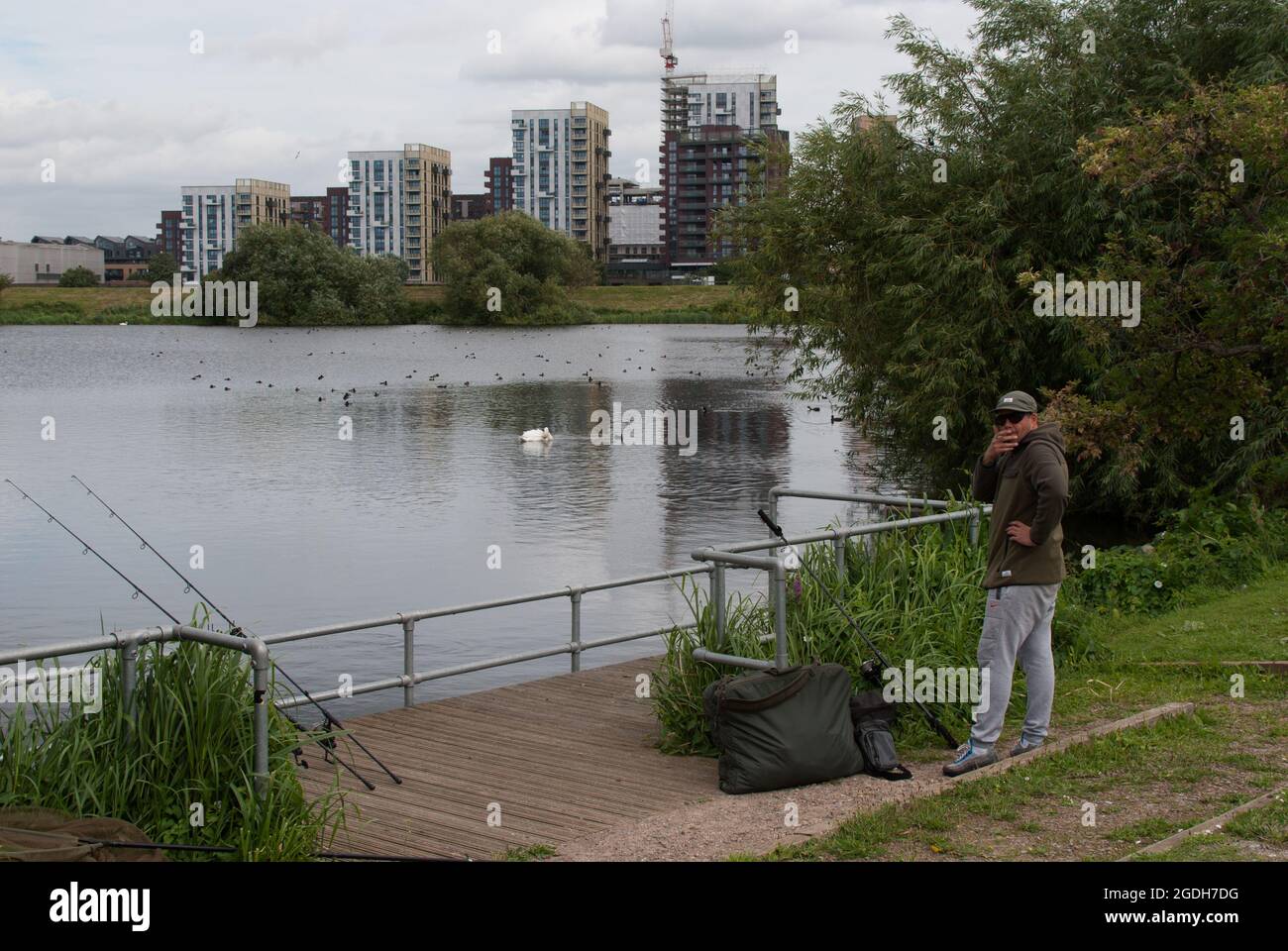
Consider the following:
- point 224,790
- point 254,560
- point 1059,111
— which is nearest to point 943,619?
point 224,790

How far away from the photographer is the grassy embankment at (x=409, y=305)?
13262 cm

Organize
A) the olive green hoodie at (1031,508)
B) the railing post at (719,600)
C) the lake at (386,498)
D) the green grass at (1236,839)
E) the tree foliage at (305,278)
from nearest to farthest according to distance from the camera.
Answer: the green grass at (1236,839), the olive green hoodie at (1031,508), the railing post at (719,600), the lake at (386,498), the tree foliage at (305,278)

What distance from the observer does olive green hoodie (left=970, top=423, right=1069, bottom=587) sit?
26.4 ft

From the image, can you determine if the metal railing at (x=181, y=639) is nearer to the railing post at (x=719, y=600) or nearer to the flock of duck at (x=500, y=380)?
the railing post at (x=719, y=600)

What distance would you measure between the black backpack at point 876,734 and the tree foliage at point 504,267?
109 meters

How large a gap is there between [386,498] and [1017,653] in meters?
24.6

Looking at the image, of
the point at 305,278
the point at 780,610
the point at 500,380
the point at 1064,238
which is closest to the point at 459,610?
the point at 780,610

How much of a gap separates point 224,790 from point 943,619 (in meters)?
5.20

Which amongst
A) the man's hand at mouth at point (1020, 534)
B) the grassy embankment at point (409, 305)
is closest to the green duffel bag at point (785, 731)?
the man's hand at mouth at point (1020, 534)

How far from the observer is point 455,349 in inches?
3617

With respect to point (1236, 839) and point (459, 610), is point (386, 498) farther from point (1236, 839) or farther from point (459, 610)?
point (1236, 839)

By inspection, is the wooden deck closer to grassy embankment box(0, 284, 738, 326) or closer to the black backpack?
the black backpack

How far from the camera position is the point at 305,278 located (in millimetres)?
119188
